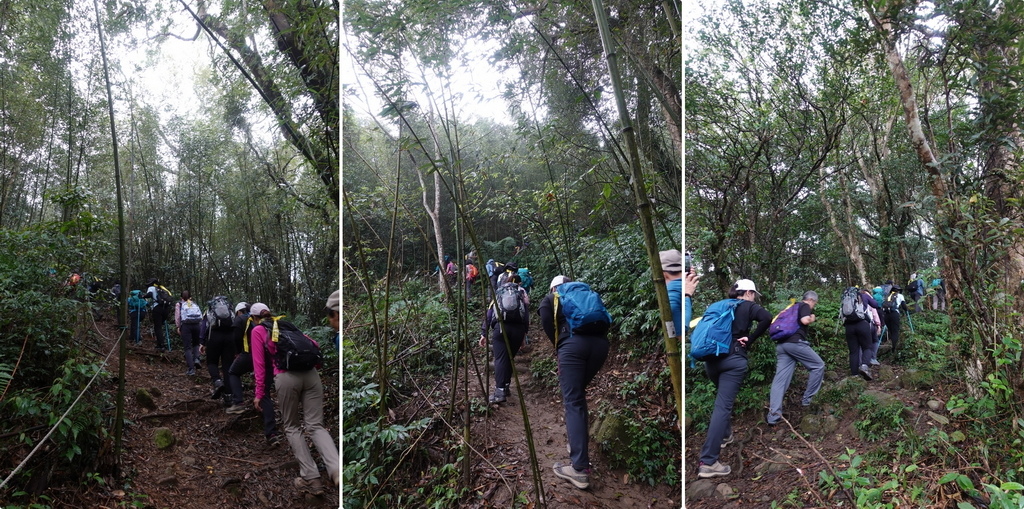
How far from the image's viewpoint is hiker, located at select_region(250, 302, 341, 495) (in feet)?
7.66

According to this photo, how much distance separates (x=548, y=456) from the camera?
5.32 feet

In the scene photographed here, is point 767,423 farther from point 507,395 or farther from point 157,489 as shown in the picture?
point 157,489

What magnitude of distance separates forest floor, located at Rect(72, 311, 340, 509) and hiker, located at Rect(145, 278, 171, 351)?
15cm

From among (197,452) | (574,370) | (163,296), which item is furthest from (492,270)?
(197,452)

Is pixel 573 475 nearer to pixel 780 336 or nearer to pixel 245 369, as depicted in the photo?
pixel 780 336

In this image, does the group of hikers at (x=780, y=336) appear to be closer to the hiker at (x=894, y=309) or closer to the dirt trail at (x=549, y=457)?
the hiker at (x=894, y=309)

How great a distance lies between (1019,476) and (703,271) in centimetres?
144

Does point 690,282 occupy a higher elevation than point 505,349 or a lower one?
higher

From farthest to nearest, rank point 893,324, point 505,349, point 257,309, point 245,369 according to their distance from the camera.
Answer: point 245,369
point 257,309
point 893,324
point 505,349

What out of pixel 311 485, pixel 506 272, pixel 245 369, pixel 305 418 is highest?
pixel 506 272

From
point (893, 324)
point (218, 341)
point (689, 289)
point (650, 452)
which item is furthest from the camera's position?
point (218, 341)

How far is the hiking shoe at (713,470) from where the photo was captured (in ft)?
6.13

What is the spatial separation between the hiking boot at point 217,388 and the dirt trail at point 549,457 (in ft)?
5.16

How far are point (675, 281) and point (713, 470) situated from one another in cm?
84
